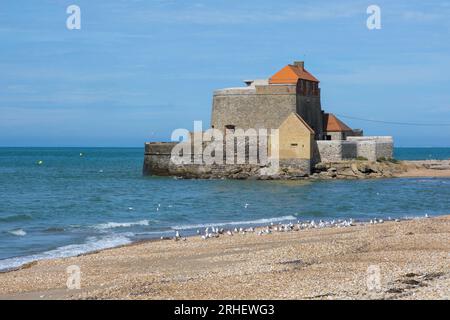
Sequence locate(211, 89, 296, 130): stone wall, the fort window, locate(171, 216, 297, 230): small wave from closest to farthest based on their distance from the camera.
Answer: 1. locate(171, 216, 297, 230): small wave
2. locate(211, 89, 296, 130): stone wall
3. the fort window

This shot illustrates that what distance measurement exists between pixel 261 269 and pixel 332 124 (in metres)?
37.0

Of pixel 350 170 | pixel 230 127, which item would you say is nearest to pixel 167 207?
pixel 350 170

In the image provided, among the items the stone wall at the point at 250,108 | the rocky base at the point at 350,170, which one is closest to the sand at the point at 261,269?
the rocky base at the point at 350,170

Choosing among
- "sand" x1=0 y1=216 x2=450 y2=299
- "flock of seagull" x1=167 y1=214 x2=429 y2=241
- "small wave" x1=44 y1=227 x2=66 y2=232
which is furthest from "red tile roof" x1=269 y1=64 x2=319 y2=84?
"sand" x1=0 y1=216 x2=450 y2=299

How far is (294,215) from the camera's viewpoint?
79.9 feet

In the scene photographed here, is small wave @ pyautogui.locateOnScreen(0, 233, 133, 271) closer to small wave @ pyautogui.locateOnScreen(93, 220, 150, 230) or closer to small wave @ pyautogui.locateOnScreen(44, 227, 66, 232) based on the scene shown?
small wave @ pyautogui.locateOnScreen(93, 220, 150, 230)

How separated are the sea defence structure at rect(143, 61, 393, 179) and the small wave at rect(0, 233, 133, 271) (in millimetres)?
22076

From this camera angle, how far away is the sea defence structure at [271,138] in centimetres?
4053

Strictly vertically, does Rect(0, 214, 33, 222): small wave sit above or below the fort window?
below

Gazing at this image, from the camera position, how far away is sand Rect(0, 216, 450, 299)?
9.01 m

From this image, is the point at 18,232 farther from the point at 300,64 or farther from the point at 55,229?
the point at 300,64
